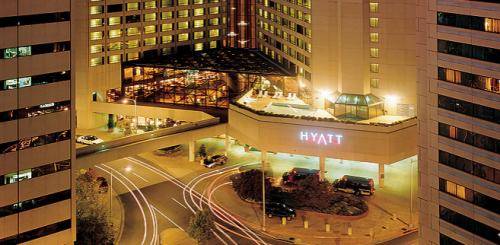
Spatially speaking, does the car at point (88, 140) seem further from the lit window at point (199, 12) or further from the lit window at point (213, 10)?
the lit window at point (213, 10)

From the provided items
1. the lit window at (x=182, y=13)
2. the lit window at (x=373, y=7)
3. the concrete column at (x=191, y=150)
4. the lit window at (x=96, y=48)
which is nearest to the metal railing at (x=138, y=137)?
the concrete column at (x=191, y=150)

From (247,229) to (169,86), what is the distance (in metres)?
54.0

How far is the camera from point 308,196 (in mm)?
87625

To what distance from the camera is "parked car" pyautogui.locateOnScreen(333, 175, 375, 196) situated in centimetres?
9394

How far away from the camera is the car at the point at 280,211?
281 feet

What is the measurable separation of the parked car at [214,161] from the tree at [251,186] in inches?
566

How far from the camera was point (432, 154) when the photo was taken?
64.8 metres

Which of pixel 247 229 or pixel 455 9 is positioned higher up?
pixel 455 9

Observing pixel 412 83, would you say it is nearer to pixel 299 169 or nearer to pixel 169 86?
pixel 299 169

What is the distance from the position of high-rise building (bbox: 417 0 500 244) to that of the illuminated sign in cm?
3177

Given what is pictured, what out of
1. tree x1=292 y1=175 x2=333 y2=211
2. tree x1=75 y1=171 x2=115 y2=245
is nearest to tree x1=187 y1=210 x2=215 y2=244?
tree x1=75 y1=171 x2=115 y2=245

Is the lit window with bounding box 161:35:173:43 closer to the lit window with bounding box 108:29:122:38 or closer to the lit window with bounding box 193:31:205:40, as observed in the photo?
the lit window with bounding box 193:31:205:40

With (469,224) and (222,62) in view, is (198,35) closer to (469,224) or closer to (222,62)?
(222,62)

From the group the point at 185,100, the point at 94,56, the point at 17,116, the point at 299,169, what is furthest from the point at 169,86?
the point at 17,116
